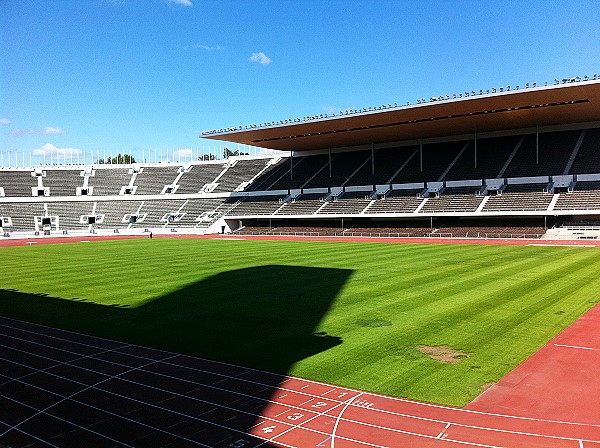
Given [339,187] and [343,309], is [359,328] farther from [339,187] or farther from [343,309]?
[339,187]

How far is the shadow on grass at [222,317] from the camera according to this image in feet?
42.1

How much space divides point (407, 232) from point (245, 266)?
26874 mm

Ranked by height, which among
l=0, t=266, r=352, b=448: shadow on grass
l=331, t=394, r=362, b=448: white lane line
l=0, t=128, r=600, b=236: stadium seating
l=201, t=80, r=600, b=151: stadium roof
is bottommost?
l=331, t=394, r=362, b=448: white lane line

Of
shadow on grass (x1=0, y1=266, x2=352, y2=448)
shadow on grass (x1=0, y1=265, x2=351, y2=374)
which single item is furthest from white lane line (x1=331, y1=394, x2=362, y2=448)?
shadow on grass (x1=0, y1=265, x2=351, y2=374)

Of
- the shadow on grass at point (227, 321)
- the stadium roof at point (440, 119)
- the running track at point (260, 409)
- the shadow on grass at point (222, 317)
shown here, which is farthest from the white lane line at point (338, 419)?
the stadium roof at point (440, 119)

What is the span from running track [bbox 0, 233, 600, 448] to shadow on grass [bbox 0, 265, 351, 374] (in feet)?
4.50

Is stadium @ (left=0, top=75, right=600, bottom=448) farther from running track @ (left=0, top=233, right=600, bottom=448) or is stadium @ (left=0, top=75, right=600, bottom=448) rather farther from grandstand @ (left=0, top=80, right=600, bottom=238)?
grandstand @ (left=0, top=80, right=600, bottom=238)

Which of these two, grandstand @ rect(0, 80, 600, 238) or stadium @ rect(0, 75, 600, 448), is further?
grandstand @ rect(0, 80, 600, 238)

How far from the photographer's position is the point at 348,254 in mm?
34531

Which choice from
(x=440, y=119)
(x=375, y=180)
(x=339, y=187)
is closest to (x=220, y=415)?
(x=440, y=119)

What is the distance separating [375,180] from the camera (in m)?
62.1

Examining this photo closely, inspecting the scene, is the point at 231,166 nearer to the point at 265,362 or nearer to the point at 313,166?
the point at 313,166

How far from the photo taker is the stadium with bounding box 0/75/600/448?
8.51 m

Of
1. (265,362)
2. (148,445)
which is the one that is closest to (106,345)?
(265,362)
